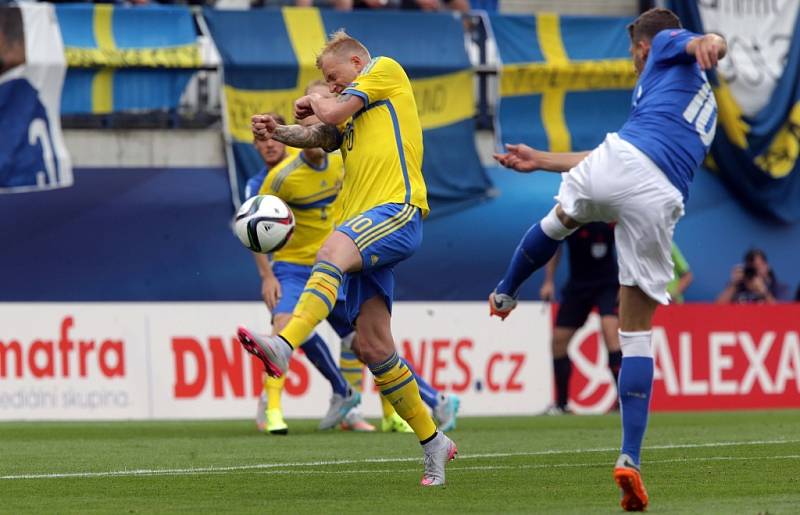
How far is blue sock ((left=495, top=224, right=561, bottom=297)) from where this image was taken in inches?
276

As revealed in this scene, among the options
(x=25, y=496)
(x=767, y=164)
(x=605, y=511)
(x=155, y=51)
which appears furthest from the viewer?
(x=767, y=164)

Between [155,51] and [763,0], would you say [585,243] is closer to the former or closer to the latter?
[155,51]

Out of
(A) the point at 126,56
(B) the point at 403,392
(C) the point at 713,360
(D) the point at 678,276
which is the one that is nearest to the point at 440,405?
(B) the point at 403,392

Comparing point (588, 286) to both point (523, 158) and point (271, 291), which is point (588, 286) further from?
point (523, 158)

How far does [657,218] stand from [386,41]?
43.0 ft

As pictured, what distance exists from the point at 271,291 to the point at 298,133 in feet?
13.0

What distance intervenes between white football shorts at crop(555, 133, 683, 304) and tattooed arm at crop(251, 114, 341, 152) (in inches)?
63.7

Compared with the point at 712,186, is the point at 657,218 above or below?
above

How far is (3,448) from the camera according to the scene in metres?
9.95

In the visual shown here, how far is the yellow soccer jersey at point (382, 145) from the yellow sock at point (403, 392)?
73cm

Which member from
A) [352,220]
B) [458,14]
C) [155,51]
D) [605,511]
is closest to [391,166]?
[352,220]

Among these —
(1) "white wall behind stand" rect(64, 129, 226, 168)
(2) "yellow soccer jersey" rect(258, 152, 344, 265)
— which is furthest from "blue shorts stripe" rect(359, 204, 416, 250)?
(1) "white wall behind stand" rect(64, 129, 226, 168)

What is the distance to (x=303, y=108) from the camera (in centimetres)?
742

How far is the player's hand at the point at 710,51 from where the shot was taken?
6.14 m
